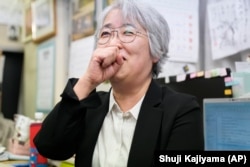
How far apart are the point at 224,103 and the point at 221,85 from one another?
2.4 inches

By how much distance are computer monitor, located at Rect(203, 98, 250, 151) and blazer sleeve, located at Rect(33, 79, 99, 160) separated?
1.49 ft

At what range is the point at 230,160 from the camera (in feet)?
1.94

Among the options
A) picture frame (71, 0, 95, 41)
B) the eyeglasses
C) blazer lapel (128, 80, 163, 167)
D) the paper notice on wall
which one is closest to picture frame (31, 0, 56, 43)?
picture frame (71, 0, 95, 41)

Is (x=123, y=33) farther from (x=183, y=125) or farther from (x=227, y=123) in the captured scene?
(x=227, y=123)

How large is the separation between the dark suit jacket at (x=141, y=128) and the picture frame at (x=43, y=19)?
117cm

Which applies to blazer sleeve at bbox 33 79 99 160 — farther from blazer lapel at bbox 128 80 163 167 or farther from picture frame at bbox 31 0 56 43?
picture frame at bbox 31 0 56 43

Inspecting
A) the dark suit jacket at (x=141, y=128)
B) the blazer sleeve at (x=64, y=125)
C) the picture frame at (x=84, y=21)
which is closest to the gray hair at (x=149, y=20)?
the dark suit jacket at (x=141, y=128)

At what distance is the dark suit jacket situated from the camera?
0.73 m

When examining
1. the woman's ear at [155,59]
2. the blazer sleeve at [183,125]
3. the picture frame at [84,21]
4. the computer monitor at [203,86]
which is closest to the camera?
the blazer sleeve at [183,125]

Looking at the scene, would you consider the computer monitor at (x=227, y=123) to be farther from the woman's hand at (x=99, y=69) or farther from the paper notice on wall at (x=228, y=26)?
the woman's hand at (x=99, y=69)

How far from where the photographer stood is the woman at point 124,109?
29.3 inches

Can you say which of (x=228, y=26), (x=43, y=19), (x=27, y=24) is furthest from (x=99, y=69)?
(x=27, y=24)

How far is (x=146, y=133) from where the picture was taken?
2.46ft

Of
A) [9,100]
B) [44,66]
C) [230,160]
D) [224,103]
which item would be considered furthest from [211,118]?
[9,100]
